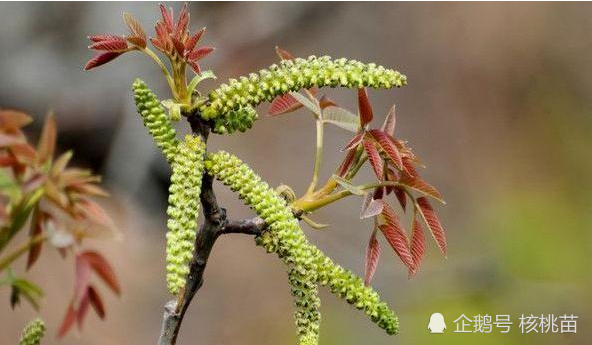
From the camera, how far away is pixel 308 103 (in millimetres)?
830

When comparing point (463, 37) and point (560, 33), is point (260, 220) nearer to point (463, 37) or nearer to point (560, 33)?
point (463, 37)

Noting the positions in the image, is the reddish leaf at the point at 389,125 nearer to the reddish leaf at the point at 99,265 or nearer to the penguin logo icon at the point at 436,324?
the reddish leaf at the point at 99,265

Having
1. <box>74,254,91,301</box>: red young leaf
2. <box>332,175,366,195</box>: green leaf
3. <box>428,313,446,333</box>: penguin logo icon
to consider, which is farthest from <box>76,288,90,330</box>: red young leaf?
<box>428,313,446,333</box>: penguin logo icon

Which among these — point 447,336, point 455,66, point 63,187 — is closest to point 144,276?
point 447,336

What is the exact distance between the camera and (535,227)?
7.06 ft

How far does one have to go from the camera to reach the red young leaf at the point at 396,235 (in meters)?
0.74

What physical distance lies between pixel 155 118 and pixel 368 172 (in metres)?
1.42

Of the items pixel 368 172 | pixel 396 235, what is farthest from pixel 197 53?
pixel 368 172

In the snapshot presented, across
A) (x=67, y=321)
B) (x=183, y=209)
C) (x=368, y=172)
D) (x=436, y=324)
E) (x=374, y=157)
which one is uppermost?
(x=368, y=172)

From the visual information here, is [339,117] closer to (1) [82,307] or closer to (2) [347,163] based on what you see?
(2) [347,163]

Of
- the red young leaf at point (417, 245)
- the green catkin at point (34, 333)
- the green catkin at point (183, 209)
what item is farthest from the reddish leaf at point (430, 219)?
the green catkin at point (34, 333)

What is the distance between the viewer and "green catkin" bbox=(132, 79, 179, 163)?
2.11ft

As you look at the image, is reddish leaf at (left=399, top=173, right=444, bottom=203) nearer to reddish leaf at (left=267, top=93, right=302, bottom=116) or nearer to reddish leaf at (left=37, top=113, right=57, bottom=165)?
reddish leaf at (left=267, top=93, right=302, bottom=116)

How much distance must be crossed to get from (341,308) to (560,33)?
3.17 ft
